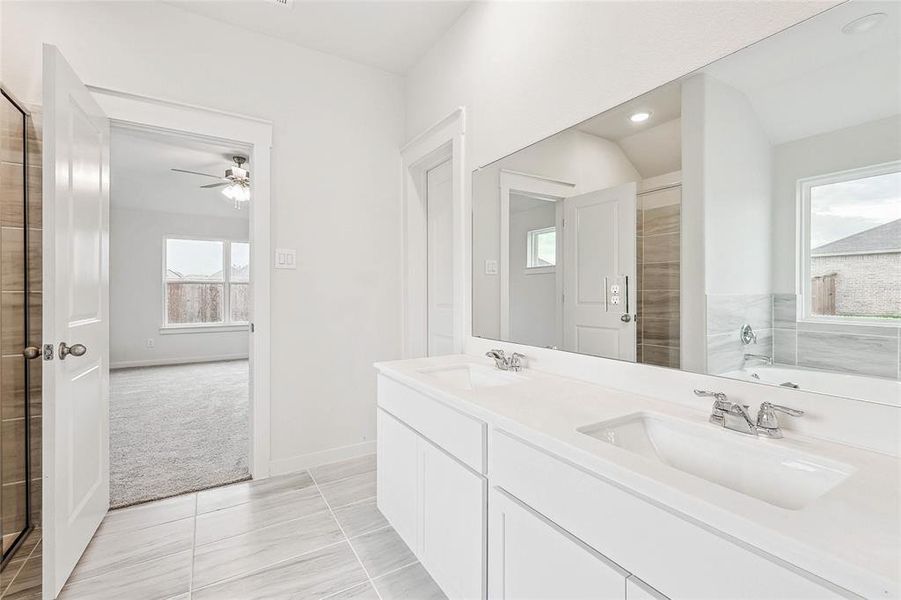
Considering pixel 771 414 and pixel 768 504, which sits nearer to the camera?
pixel 768 504

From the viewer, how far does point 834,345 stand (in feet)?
3.10

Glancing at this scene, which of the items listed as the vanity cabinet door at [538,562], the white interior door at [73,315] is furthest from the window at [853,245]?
the white interior door at [73,315]

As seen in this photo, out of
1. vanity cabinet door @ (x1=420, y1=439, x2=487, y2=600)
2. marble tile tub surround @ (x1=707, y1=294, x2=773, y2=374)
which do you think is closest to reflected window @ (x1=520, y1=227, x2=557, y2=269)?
marble tile tub surround @ (x1=707, y1=294, x2=773, y2=374)

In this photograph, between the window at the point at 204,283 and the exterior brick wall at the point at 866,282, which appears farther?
the window at the point at 204,283

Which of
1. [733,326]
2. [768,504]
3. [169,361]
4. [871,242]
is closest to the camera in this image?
[768,504]

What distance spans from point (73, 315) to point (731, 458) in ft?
7.52

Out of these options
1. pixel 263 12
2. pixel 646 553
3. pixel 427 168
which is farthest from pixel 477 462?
pixel 263 12

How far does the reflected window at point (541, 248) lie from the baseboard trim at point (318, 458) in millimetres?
1811

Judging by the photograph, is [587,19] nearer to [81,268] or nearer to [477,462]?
[477,462]

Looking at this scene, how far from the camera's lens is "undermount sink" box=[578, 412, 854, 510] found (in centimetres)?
82

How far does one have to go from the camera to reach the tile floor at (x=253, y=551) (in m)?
1.55

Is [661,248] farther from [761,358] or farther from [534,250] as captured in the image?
[534,250]

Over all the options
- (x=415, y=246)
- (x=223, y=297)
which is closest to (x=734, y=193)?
(x=415, y=246)

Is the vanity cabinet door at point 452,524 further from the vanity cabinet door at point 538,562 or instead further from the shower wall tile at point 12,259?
the shower wall tile at point 12,259
